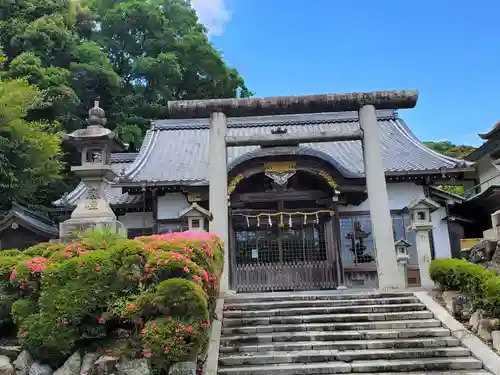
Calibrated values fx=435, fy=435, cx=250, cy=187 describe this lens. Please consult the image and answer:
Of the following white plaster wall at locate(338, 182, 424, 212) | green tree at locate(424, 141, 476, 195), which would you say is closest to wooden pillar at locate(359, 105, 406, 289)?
white plaster wall at locate(338, 182, 424, 212)

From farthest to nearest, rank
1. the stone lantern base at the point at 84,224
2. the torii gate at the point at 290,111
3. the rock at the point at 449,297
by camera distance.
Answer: the torii gate at the point at 290,111
the stone lantern base at the point at 84,224
the rock at the point at 449,297

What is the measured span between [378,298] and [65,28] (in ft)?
80.2

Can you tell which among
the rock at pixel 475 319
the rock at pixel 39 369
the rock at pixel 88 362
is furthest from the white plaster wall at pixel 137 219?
the rock at pixel 475 319

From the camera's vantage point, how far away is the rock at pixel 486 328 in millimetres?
7621

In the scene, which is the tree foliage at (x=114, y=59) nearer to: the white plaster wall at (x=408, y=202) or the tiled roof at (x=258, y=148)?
the tiled roof at (x=258, y=148)

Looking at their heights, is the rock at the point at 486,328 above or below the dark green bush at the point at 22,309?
below

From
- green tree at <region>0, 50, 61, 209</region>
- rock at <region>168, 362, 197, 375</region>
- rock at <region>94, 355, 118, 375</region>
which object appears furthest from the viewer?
green tree at <region>0, 50, 61, 209</region>

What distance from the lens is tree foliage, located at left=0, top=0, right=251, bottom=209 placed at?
22859 millimetres

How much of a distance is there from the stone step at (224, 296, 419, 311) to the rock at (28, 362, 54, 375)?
12.4 feet

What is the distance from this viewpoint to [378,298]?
9.63m

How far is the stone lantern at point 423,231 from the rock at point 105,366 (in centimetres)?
731

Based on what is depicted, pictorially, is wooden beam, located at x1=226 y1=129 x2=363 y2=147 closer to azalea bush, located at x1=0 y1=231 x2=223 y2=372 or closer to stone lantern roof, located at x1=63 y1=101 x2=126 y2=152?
stone lantern roof, located at x1=63 y1=101 x2=126 y2=152

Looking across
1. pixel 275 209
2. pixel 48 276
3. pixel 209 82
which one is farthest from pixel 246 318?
pixel 209 82

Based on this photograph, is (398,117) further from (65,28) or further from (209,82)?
(65,28)
